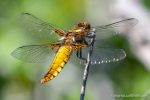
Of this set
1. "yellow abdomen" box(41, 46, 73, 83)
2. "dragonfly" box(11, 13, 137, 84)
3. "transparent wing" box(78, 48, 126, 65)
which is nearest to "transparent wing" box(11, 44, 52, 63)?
"dragonfly" box(11, 13, 137, 84)

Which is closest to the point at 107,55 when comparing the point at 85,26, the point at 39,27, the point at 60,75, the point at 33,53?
the point at 85,26

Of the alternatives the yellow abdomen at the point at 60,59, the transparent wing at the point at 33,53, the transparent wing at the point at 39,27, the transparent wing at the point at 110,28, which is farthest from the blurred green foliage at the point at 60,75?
the yellow abdomen at the point at 60,59

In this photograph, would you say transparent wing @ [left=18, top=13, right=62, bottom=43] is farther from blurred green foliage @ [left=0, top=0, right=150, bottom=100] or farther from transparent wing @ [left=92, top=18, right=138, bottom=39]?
blurred green foliage @ [left=0, top=0, right=150, bottom=100]

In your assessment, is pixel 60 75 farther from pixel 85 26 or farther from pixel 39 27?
pixel 85 26

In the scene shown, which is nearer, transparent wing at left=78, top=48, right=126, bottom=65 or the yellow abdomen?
the yellow abdomen

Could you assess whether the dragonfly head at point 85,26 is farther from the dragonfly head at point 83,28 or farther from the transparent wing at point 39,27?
the transparent wing at point 39,27
